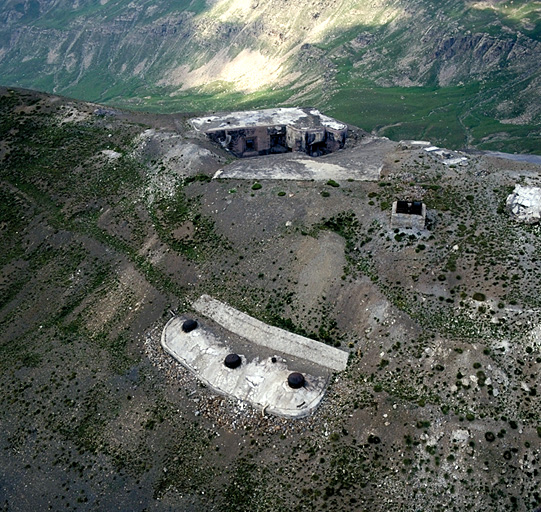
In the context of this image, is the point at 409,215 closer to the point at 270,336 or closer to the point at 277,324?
the point at 277,324

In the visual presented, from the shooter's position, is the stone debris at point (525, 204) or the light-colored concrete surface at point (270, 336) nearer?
the light-colored concrete surface at point (270, 336)

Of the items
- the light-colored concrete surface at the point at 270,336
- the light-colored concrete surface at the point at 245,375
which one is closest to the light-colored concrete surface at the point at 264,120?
the light-colored concrete surface at the point at 270,336

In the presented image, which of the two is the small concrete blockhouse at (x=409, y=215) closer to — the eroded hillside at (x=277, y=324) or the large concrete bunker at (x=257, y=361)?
the eroded hillside at (x=277, y=324)

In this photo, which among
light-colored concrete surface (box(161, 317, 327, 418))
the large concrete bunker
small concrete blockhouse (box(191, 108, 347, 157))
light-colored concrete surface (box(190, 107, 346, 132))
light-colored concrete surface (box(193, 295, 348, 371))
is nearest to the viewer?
light-colored concrete surface (box(161, 317, 327, 418))

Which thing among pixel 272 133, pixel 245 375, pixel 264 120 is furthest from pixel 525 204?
pixel 264 120

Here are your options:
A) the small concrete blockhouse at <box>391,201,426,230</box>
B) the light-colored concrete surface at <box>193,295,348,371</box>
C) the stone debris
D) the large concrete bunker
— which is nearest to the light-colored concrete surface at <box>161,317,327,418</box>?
the large concrete bunker

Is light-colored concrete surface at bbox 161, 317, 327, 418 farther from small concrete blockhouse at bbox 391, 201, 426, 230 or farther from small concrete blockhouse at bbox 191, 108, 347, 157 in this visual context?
small concrete blockhouse at bbox 191, 108, 347, 157

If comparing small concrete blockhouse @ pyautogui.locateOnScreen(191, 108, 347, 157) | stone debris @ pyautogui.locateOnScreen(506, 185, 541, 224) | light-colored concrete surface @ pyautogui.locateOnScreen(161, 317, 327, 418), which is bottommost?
light-colored concrete surface @ pyautogui.locateOnScreen(161, 317, 327, 418)
